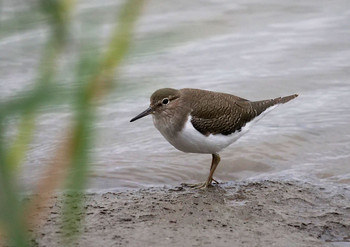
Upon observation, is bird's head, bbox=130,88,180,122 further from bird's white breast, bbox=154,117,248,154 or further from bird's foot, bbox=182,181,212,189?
bird's foot, bbox=182,181,212,189

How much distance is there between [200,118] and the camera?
6.35 metres

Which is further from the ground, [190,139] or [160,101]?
A: [160,101]

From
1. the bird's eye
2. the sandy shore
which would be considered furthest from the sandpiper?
the sandy shore

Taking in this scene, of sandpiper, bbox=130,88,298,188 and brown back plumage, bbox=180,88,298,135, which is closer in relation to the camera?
sandpiper, bbox=130,88,298,188

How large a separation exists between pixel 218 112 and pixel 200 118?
0.28 meters

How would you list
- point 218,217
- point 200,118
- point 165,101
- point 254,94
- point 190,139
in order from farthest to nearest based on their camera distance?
point 254,94 < point 165,101 < point 200,118 < point 190,139 < point 218,217

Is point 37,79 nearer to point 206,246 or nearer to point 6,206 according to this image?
point 6,206

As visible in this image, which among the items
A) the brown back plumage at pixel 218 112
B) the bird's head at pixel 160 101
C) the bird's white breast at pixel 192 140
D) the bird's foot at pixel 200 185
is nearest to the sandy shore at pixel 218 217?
the bird's foot at pixel 200 185

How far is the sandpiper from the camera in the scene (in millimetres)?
6207

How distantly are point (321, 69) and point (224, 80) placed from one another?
4.93 ft

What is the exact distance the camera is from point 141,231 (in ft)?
15.6

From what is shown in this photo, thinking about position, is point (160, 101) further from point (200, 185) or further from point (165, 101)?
point (200, 185)

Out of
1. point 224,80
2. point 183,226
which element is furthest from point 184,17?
point 183,226

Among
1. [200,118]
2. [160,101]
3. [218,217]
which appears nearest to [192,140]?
[200,118]
